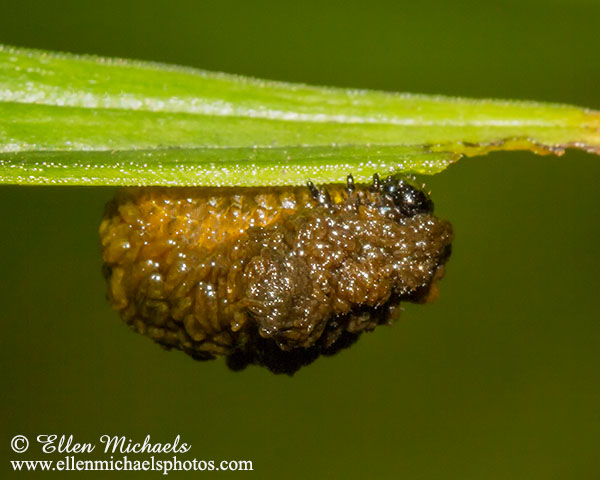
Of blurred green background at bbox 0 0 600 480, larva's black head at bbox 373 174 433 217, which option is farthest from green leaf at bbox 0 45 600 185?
→ blurred green background at bbox 0 0 600 480

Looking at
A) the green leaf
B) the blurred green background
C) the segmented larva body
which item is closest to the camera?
the green leaf

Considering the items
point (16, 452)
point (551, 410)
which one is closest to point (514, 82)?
point (551, 410)

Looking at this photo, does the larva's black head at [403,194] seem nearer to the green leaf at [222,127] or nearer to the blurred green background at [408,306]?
the green leaf at [222,127]

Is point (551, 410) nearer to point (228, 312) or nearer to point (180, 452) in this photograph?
point (180, 452)

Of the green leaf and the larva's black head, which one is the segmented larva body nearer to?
the larva's black head

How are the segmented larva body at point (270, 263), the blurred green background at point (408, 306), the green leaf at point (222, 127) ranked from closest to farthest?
1. the green leaf at point (222, 127)
2. the segmented larva body at point (270, 263)
3. the blurred green background at point (408, 306)

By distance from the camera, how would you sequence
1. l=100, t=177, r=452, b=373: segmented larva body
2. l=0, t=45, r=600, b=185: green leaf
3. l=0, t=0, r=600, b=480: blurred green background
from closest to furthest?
l=0, t=45, r=600, b=185: green leaf
l=100, t=177, r=452, b=373: segmented larva body
l=0, t=0, r=600, b=480: blurred green background

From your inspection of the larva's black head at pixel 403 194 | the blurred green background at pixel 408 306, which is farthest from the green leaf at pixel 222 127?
the blurred green background at pixel 408 306

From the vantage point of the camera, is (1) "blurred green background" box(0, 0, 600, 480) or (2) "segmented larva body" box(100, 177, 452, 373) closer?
(2) "segmented larva body" box(100, 177, 452, 373)
